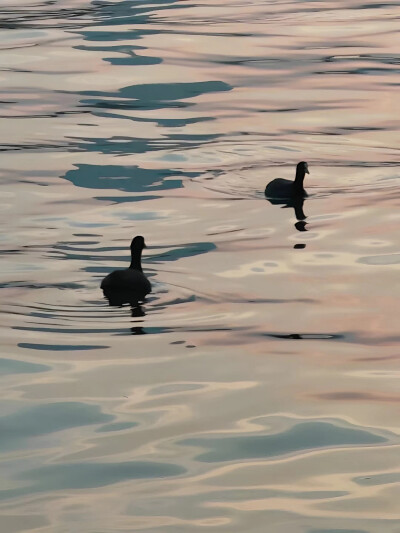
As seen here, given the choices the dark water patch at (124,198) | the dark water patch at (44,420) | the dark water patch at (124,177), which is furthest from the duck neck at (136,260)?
the dark water patch at (124,177)

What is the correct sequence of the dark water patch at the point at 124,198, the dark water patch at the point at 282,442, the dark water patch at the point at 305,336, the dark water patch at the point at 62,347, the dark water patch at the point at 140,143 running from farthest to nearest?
the dark water patch at the point at 140,143 < the dark water patch at the point at 124,198 < the dark water patch at the point at 305,336 < the dark water patch at the point at 62,347 < the dark water patch at the point at 282,442

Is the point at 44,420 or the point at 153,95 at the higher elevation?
the point at 44,420

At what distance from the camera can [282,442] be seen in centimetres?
1251

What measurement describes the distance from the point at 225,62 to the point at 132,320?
19680 mm

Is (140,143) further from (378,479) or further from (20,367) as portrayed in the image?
(378,479)

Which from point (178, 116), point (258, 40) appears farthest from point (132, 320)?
point (258, 40)

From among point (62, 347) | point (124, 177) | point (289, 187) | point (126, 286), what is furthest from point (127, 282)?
point (124, 177)

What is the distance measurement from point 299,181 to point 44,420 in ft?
33.3

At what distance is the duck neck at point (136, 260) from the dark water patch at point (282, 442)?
4818mm

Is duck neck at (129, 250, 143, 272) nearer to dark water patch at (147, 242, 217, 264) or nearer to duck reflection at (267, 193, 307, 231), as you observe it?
dark water patch at (147, 242, 217, 264)

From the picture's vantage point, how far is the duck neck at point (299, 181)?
22.3 m

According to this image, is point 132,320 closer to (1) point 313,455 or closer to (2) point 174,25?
(1) point 313,455

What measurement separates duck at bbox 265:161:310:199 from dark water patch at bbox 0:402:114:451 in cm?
929

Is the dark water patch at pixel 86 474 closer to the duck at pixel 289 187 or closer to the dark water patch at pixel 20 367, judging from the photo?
the dark water patch at pixel 20 367
